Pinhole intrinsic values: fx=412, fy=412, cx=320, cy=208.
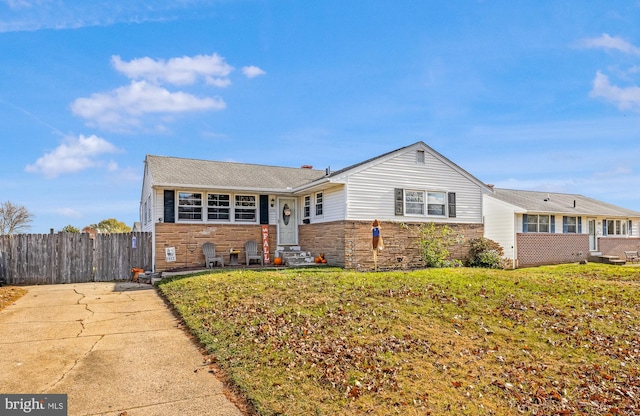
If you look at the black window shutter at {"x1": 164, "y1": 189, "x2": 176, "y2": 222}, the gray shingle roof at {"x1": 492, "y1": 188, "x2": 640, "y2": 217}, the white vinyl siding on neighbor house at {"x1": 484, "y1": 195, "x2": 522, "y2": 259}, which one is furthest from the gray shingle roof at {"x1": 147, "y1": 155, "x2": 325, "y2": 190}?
the gray shingle roof at {"x1": 492, "y1": 188, "x2": 640, "y2": 217}

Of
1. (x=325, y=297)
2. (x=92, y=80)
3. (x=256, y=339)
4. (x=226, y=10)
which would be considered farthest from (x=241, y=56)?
(x=256, y=339)

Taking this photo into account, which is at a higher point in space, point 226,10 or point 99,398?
point 226,10

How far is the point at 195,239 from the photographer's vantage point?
54.4ft

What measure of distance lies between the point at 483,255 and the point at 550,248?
7.59 m

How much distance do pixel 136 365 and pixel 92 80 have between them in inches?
415

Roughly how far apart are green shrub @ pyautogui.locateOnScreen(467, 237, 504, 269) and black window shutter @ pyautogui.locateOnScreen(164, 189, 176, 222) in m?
12.8

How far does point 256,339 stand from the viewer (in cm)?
Answer: 668

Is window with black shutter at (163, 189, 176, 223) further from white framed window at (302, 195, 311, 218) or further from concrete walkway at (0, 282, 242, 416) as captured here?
concrete walkway at (0, 282, 242, 416)

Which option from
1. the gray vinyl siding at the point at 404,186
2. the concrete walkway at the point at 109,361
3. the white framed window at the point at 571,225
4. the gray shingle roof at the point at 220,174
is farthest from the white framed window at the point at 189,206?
the white framed window at the point at 571,225

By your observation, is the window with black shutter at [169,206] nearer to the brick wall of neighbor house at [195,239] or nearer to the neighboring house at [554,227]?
the brick wall of neighbor house at [195,239]

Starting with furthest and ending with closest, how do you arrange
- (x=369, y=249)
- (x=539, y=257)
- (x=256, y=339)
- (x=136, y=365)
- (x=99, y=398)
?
(x=539, y=257), (x=369, y=249), (x=256, y=339), (x=136, y=365), (x=99, y=398)

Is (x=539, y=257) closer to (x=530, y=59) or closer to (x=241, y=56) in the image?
(x=530, y=59)

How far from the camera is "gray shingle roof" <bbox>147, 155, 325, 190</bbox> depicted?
16.6m

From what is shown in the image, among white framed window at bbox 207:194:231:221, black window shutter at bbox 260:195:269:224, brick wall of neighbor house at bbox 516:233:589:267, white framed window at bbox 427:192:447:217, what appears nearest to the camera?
white framed window at bbox 207:194:231:221
